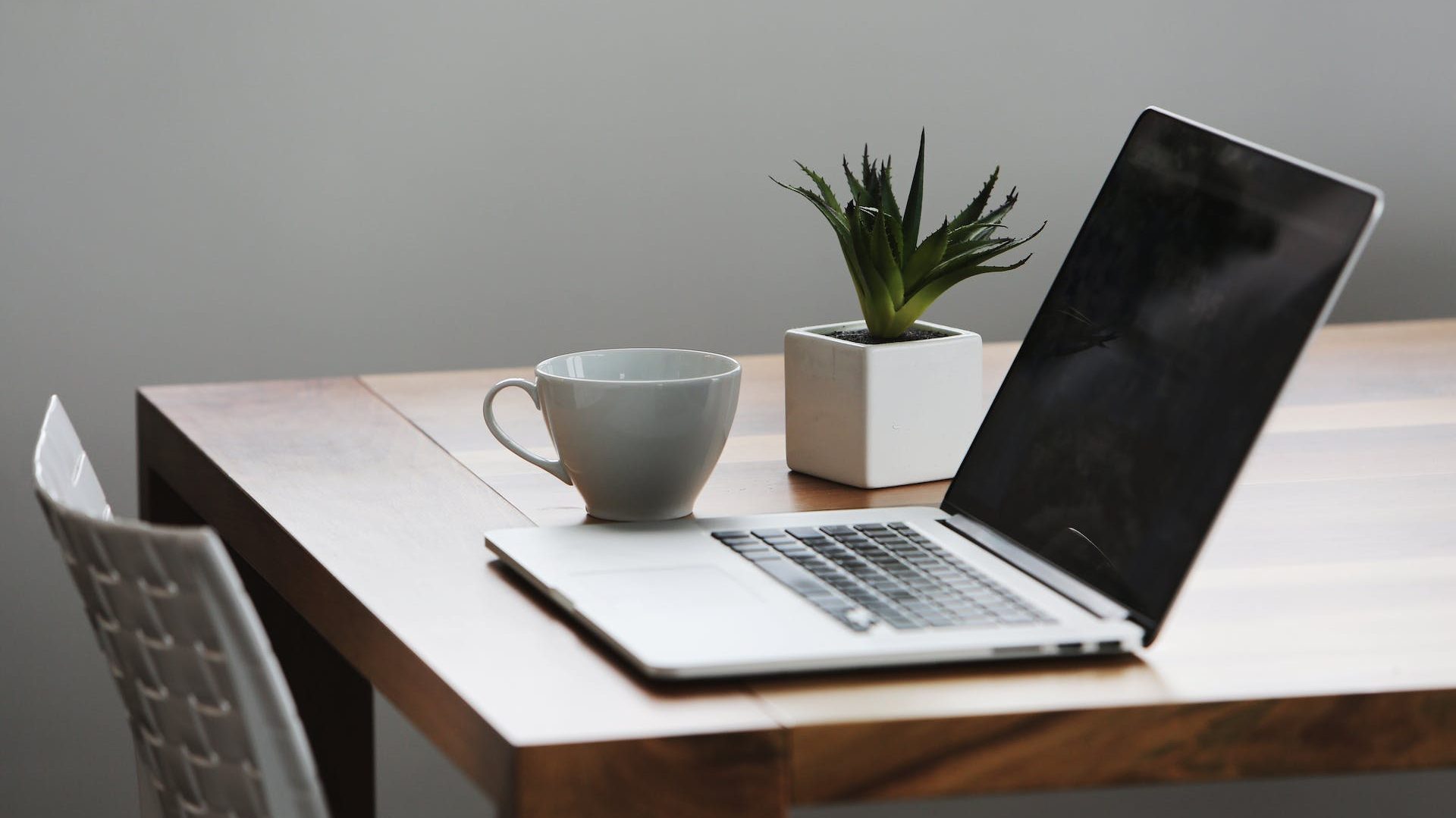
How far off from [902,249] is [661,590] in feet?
Result: 1.13

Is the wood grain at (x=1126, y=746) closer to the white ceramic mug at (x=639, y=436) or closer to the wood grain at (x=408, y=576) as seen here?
the wood grain at (x=408, y=576)

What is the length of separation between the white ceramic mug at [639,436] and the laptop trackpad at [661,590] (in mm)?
123

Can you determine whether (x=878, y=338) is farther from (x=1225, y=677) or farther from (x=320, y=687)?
(x=320, y=687)

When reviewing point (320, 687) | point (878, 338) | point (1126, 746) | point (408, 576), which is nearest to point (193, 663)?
point (408, 576)

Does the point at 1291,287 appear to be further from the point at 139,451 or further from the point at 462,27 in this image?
the point at 462,27

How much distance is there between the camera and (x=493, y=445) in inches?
43.8

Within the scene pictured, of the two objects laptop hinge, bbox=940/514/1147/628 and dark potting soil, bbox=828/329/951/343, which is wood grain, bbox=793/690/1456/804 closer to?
laptop hinge, bbox=940/514/1147/628

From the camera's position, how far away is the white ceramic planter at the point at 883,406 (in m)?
0.99

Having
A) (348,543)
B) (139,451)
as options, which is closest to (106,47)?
(139,451)

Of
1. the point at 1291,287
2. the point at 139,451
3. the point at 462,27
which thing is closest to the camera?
the point at 1291,287

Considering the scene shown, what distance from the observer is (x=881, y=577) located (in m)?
0.76

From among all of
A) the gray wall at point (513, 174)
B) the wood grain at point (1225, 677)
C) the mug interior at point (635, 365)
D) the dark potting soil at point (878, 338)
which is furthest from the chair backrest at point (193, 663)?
the gray wall at point (513, 174)

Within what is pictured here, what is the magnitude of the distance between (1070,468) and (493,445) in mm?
447

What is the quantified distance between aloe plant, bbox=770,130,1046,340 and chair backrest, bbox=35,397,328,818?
1.55 feet
